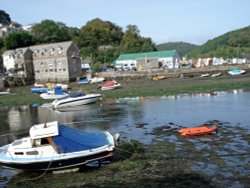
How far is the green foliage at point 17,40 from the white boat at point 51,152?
91.9 meters

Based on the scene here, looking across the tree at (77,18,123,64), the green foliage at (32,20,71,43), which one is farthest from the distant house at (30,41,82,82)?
the tree at (77,18,123,64)

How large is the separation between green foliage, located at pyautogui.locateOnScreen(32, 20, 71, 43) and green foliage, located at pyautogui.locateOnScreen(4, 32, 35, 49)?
5312mm

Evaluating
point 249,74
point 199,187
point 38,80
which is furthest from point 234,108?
point 38,80

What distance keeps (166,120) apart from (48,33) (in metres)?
95.0

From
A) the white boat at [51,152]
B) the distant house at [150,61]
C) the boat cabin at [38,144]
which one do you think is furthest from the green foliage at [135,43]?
the boat cabin at [38,144]

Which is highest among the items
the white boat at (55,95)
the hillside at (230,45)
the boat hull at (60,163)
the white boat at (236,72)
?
the hillside at (230,45)

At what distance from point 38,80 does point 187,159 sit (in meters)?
76.0

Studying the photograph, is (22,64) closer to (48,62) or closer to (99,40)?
(48,62)

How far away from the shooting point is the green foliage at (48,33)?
11275 cm

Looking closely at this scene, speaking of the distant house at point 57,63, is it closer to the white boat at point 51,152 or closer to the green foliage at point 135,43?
the green foliage at point 135,43

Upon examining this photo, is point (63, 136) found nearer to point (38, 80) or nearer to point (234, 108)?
Result: point (234, 108)

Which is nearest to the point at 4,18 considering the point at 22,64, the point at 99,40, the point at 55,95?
the point at 99,40

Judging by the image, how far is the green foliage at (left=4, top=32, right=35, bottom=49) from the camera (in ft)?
335

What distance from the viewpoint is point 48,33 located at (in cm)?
11606
